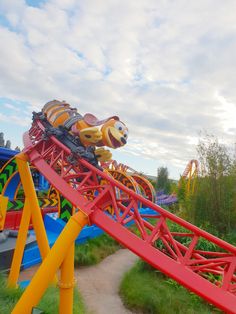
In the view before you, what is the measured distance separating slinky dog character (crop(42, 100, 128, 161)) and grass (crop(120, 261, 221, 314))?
9.21 ft

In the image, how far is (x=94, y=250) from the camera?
8.40 metres

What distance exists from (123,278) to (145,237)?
→ 407 centimetres

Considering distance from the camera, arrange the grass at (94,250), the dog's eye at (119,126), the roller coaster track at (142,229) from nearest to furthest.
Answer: the roller coaster track at (142,229), the dog's eye at (119,126), the grass at (94,250)

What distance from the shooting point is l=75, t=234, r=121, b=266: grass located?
757 cm

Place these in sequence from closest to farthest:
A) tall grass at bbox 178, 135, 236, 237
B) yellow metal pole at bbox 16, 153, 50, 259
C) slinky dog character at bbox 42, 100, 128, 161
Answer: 1. slinky dog character at bbox 42, 100, 128, 161
2. yellow metal pole at bbox 16, 153, 50, 259
3. tall grass at bbox 178, 135, 236, 237

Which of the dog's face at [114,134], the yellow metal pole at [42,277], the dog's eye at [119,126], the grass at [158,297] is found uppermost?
the dog's eye at [119,126]

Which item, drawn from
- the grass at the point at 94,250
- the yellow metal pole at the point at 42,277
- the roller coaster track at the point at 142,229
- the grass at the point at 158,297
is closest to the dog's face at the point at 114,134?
the roller coaster track at the point at 142,229

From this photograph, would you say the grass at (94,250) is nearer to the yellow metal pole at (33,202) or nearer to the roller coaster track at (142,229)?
the yellow metal pole at (33,202)

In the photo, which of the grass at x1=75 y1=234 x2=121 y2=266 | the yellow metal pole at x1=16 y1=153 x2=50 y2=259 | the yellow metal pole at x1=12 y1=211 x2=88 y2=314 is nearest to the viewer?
the yellow metal pole at x1=12 y1=211 x2=88 y2=314

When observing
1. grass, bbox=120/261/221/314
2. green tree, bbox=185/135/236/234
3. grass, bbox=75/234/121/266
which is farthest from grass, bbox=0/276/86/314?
green tree, bbox=185/135/236/234

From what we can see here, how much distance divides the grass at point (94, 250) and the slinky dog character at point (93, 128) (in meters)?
3.77

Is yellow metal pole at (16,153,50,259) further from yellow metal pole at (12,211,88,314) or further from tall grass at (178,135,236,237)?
tall grass at (178,135,236,237)

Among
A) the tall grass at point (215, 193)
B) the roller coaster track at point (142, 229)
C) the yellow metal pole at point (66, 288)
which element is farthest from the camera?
the tall grass at point (215, 193)

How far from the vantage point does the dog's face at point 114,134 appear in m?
4.39
